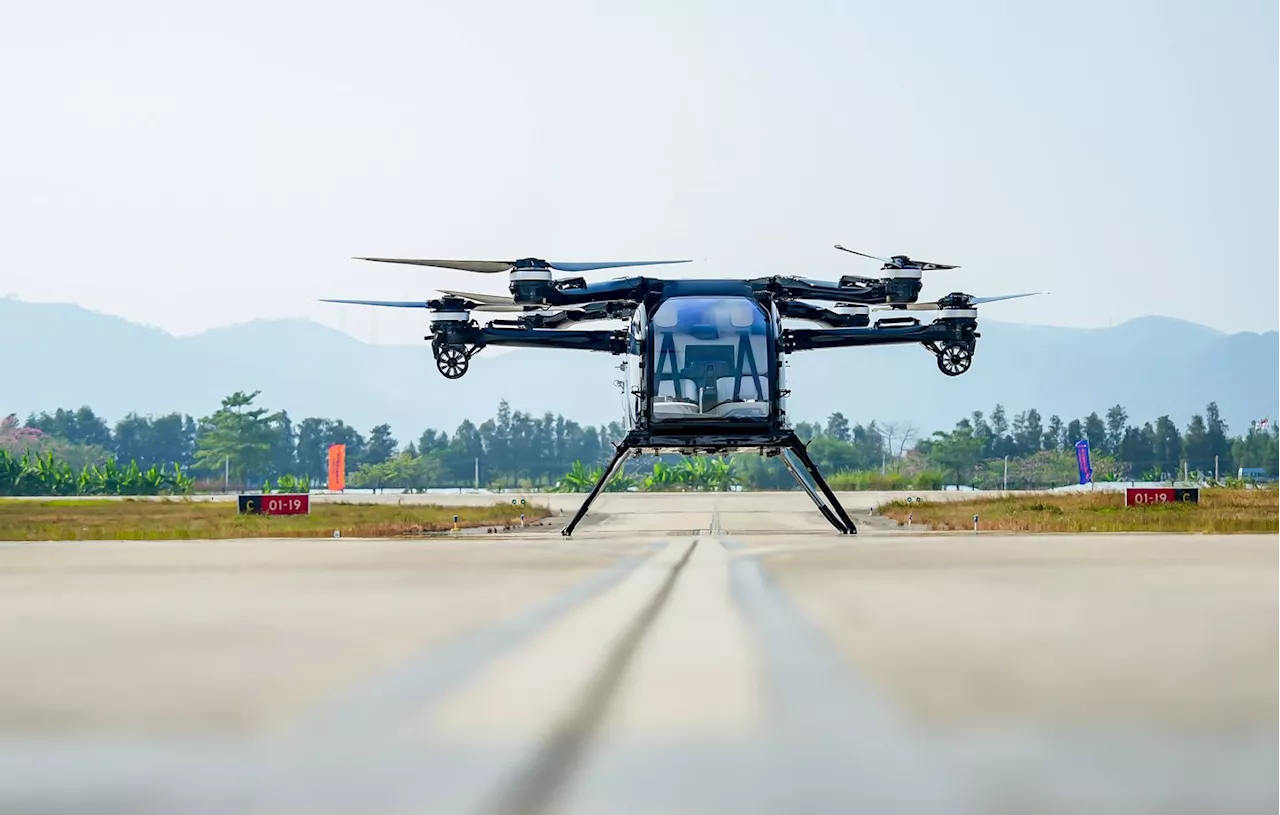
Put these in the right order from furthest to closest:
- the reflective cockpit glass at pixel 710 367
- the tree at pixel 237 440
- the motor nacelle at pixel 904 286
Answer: the tree at pixel 237 440
the motor nacelle at pixel 904 286
the reflective cockpit glass at pixel 710 367

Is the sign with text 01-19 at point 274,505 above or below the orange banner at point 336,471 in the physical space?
below

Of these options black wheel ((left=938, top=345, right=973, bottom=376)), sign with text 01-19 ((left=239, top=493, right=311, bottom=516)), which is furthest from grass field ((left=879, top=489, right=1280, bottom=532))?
sign with text 01-19 ((left=239, top=493, right=311, bottom=516))

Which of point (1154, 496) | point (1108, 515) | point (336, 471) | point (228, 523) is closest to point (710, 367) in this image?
point (1108, 515)

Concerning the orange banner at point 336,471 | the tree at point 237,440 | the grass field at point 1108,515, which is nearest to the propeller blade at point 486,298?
the grass field at point 1108,515

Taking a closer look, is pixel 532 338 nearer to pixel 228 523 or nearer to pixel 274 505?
pixel 228 523

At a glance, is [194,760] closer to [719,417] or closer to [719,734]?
[719,734]

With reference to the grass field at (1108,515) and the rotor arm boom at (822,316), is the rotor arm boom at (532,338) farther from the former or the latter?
the grass field at (1108,515)
